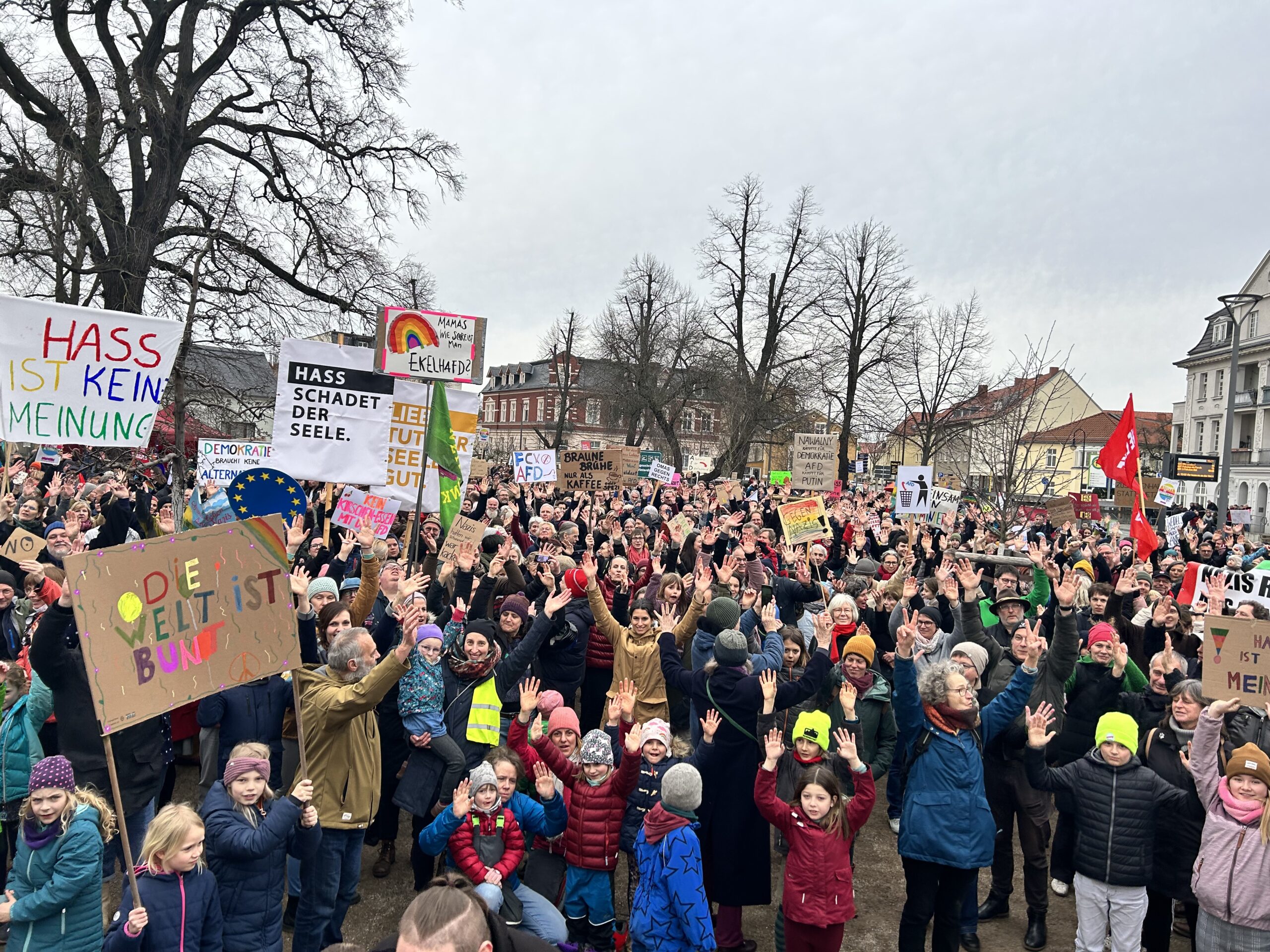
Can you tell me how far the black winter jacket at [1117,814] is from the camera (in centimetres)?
413

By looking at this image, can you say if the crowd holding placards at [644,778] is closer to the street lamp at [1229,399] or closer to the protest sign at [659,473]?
the street lamp at [1229,399]

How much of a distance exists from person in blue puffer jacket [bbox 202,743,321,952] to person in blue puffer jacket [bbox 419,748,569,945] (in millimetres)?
712

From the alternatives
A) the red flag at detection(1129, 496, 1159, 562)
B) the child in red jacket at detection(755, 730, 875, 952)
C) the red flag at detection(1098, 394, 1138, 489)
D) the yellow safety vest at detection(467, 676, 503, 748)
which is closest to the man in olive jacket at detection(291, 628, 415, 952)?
the yellow safety vest at detection(467, 676, 503, 748)

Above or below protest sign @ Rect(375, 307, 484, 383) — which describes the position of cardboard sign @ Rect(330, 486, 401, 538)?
below

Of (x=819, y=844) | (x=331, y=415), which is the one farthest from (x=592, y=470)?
(x=819, y=844)

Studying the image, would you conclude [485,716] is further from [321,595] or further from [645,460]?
[645,460]

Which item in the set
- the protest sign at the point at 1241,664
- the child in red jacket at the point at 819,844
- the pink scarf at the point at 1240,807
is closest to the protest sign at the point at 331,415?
the child in red jacket at the point at 819,844

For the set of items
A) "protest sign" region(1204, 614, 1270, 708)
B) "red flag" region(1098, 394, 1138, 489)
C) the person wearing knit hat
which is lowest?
the person wearing knit hat

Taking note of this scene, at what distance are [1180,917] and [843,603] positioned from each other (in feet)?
9.24

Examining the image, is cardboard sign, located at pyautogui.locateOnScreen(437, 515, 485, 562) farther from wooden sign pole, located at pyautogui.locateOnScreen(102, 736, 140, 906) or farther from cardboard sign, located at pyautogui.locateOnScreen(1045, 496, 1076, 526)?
cardboard sign, located at pyautogui.locateOnScreen(1045, 496, 1076, 526)

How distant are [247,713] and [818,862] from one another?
10.3 ft

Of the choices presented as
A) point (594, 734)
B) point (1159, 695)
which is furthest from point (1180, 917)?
point (594, 734)

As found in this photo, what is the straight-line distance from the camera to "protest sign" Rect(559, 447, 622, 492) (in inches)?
706

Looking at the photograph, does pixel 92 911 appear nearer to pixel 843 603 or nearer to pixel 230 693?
pixel 230 693
